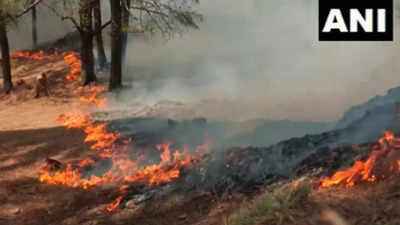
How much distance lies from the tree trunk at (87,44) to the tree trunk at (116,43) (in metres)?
0.95

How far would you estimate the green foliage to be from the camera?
6.32 meters

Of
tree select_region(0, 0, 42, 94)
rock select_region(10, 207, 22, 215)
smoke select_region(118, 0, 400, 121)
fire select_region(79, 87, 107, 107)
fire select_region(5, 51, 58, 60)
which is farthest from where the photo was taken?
fire select_region(5, 51, 58, 60)

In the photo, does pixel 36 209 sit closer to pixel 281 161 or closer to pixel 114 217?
pixel 114 217

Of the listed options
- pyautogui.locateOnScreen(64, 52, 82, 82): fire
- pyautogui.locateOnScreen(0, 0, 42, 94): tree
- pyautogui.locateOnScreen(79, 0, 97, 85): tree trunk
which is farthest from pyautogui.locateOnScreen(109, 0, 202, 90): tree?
pyautogui.locateOnScreen(0, 0, 42, 94): tree

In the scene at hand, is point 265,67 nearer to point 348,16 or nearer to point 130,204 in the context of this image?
point 348,16

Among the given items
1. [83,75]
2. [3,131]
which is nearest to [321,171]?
[3,131]

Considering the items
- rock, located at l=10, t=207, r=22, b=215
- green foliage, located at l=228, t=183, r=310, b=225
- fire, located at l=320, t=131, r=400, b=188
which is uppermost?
fire, located at l=320, t=131, r=400, b=188

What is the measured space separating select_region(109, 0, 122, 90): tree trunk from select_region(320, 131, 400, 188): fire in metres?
12.5

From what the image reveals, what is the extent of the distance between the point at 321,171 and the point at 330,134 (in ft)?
5.24

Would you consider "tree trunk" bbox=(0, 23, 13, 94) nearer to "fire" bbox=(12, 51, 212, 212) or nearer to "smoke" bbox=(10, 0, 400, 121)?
"smoke" bbox=(10, 0, 400, 121)

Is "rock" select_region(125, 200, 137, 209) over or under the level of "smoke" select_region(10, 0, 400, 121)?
under

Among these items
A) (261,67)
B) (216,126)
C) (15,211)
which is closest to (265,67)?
(261,67)

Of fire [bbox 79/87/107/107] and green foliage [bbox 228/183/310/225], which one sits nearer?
green foliage [bbox 228/183/310/225]

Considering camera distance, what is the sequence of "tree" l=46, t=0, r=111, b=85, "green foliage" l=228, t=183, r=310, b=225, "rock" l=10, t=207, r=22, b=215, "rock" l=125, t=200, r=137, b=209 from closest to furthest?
"green foliage" l=228, t=183, r=310, b=225
"rock" l=125, t=200, r=137, b=209
"rock" l=10, t=207, r=22, b=215
"tree" l=46, t=0, r=111, b=85
